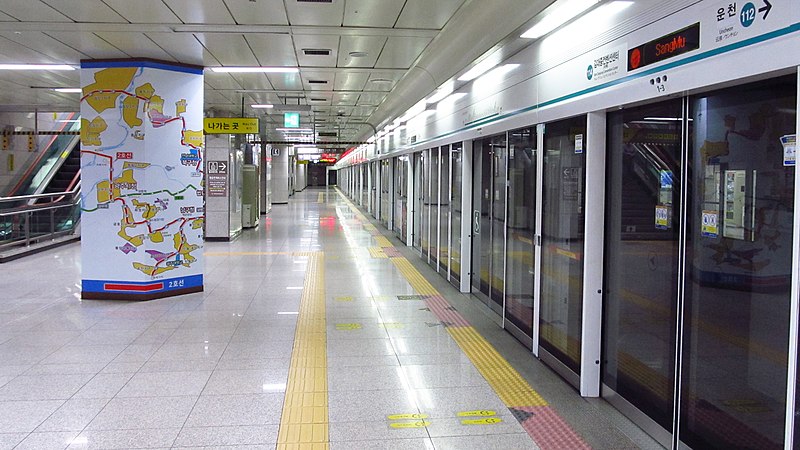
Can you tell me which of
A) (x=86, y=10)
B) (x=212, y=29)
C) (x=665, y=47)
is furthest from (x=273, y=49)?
(x=665, y=47)

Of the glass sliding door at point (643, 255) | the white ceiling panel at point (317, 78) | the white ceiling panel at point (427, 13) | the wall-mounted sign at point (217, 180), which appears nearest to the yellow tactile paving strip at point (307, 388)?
the glass sliding door at point (643, 255)

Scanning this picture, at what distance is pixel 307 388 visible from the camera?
14.2 feet

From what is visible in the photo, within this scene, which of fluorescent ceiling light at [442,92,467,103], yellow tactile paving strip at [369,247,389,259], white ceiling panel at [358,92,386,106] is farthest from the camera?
yellow tactile paving strip at [369,247,389,259]

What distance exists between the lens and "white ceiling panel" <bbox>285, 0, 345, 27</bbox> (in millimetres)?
5148

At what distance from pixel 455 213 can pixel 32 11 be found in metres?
5.74

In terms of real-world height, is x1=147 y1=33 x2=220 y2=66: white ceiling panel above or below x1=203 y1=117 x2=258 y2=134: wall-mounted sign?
above

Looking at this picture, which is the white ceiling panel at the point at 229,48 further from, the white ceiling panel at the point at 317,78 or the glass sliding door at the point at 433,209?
the glass sliding door at the point at 433,209

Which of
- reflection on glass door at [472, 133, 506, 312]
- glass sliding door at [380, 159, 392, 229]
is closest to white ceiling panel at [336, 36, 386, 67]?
reflection on glass door at [472, 133, 506, 312]

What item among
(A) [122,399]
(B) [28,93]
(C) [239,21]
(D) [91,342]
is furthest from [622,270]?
(B) [28,93]

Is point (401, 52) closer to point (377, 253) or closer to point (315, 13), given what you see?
point (315, 13)

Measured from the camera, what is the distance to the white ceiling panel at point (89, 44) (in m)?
6.08

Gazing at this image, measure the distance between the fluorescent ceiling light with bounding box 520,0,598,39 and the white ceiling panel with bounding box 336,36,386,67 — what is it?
2026mm

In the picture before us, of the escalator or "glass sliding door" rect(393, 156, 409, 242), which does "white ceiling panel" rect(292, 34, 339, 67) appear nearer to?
"glass sliding door" rect(393, 156, 409, 242)

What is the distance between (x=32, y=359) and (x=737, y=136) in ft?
A: 17.1
